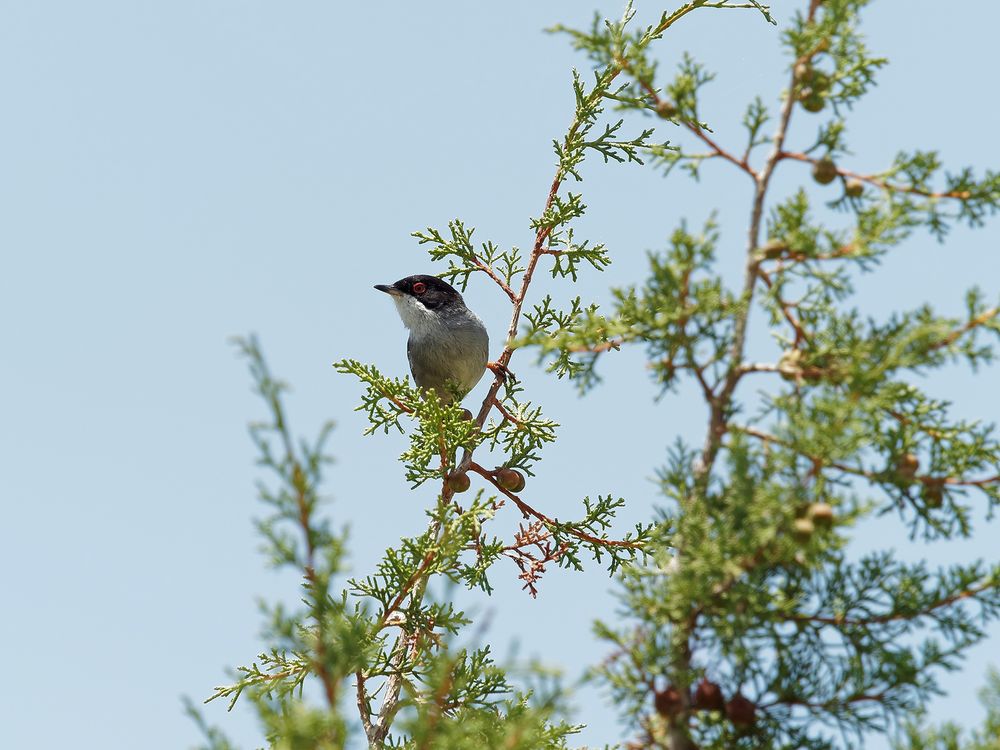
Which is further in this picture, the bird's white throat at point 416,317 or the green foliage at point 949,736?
the bird's white throat at point 416,317

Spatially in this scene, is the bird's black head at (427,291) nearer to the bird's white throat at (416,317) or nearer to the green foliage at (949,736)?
the bird's white throat at (416,317)

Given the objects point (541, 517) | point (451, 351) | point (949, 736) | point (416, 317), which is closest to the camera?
point (949, 736)

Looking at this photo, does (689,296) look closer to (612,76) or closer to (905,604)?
(905,604)

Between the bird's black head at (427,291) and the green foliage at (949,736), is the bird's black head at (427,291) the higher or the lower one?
the higher one

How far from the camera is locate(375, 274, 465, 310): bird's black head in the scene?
7224mm

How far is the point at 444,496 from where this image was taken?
4918mm

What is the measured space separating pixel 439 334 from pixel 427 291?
0.43 m

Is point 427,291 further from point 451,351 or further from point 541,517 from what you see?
point 541,517

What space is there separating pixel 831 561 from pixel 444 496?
237cm

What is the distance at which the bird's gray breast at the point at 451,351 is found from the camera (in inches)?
272

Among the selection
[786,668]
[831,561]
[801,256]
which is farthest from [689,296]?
[786,668]

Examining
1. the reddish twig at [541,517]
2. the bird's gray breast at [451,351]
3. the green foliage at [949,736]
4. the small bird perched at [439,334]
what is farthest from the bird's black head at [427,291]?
the green foliage at [949,736]

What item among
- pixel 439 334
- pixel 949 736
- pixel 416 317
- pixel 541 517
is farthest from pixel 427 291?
pixel 949 736

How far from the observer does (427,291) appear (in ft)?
23.9
